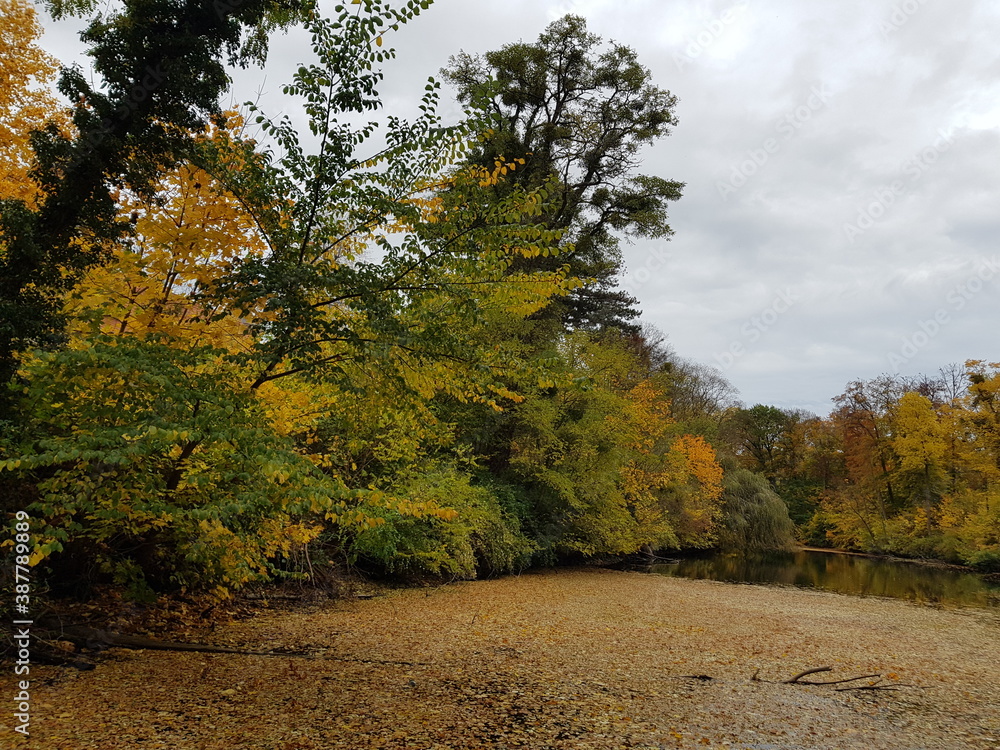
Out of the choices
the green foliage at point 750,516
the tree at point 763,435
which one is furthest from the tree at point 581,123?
the tree at point 763,435

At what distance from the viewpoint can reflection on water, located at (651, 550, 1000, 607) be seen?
1603 centimetres

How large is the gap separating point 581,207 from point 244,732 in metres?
15.9

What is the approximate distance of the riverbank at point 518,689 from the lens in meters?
3.78

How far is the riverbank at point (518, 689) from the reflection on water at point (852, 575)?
8.65 metres

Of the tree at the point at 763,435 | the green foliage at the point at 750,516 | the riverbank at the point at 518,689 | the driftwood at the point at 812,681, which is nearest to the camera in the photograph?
the riverbank at the point at 518,689

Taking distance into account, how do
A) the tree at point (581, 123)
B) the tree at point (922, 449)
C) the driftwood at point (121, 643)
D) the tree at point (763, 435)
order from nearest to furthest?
the driftwood at point (121, 643), the tree at point (581, 123), the tree at point (922, 449), the tree at point (763, 435)

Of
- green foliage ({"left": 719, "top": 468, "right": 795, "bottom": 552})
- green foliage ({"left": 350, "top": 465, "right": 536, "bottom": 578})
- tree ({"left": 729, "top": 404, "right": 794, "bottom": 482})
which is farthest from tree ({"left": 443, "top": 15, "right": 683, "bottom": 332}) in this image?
tree ({"left": 729, "top": 404, "right": 794, "bottom": 482})

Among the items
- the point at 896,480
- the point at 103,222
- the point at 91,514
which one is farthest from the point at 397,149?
the point at 896,480

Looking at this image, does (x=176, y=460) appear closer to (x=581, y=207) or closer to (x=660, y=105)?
(x=581, y=207)

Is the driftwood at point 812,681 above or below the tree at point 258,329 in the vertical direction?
below

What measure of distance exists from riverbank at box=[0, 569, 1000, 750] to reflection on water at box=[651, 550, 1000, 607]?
28.4 feet

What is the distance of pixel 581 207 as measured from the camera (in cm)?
1708

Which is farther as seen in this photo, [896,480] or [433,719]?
[896,480]

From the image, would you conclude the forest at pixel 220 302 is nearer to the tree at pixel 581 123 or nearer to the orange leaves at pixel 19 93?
the orange leaves at pixel 19 93
